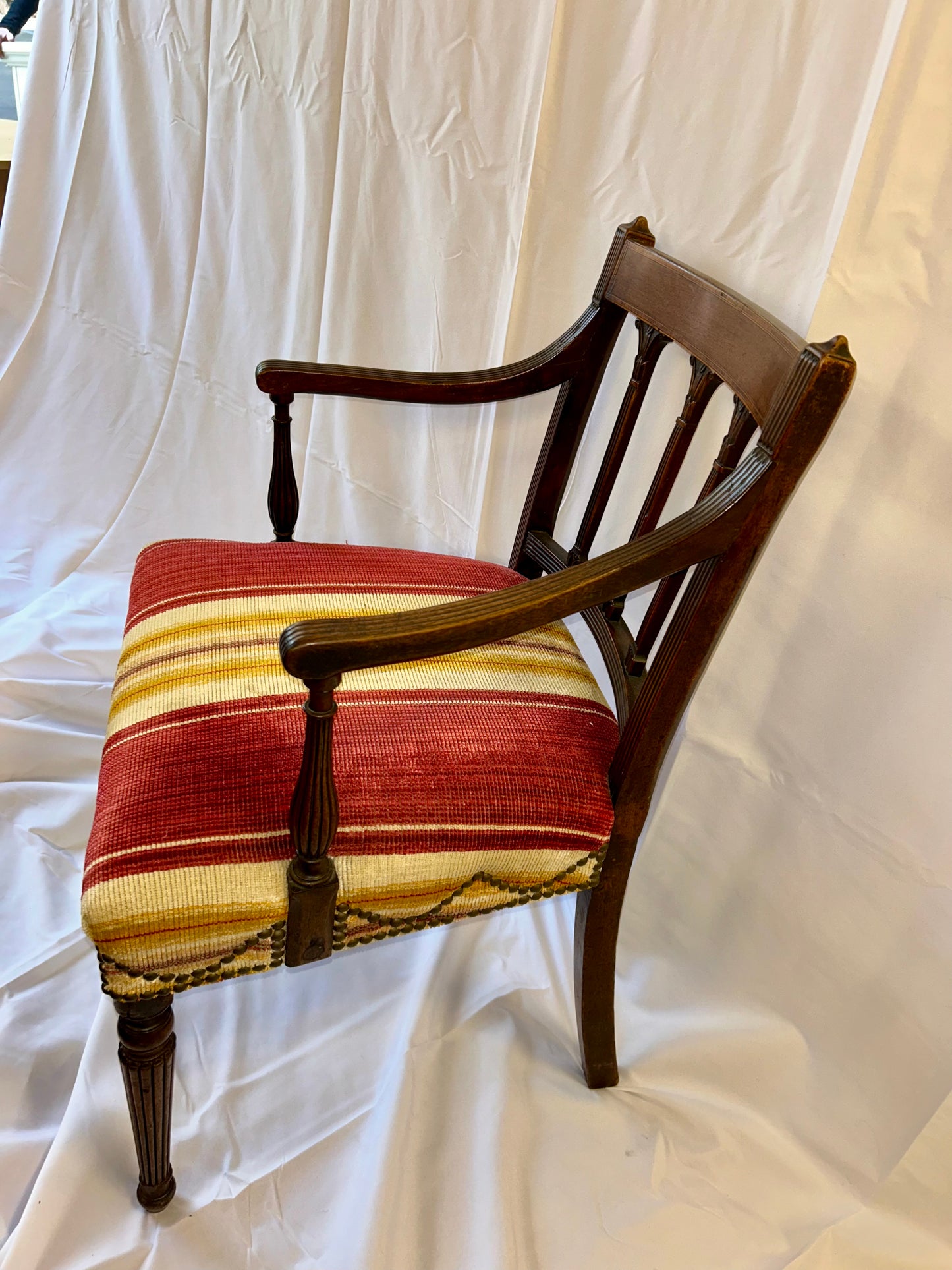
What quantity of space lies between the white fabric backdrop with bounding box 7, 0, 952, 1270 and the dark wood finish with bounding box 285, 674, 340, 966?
1.18 ft

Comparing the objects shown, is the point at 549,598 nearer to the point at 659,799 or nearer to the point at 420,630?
the point at 420,630

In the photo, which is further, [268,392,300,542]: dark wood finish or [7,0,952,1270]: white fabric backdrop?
[268,392,300,542]: dark wood finish

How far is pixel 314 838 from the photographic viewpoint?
2.36 feet

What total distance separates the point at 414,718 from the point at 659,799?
0.48 m

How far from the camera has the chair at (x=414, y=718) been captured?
720 mm

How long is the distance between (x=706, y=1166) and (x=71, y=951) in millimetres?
801

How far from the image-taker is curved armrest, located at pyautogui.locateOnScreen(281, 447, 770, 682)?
0.67 meters

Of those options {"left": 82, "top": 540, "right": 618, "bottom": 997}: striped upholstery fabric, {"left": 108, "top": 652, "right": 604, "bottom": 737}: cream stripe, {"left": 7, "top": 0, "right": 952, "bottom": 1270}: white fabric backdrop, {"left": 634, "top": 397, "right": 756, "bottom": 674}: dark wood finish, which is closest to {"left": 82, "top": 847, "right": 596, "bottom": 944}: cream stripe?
{"left": 82, "top": 540, "right": 618, "bottom": 997}: striped upholstery fabric

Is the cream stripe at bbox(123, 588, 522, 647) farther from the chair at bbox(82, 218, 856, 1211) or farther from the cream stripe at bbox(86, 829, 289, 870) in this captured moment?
the cream stripe at bbox(86, 829, 289, 870)

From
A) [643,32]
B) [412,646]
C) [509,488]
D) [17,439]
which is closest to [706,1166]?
[412,646]

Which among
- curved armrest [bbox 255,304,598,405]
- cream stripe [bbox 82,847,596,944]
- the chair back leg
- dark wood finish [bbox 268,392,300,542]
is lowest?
the chair back leg

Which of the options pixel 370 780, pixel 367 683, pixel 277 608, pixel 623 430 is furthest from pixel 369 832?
pixel 623 430

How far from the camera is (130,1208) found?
3.05 feet

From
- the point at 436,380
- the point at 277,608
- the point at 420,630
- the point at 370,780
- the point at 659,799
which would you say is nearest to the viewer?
the point at 420,630
